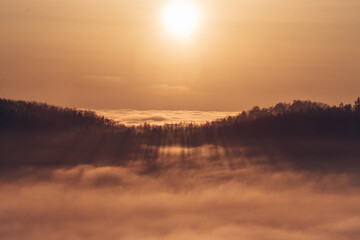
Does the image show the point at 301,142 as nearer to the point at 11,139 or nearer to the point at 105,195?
the point at 105,195

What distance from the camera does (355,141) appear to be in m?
79.2

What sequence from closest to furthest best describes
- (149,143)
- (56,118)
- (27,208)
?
(27,208), (149,143), (56,118)

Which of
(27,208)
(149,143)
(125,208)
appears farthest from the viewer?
(149,143)

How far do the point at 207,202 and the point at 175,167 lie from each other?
62.3 feet

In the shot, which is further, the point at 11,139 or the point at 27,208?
the point at 11,139

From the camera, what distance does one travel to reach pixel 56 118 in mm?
91562

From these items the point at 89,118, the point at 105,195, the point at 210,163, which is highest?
the point at 89,118

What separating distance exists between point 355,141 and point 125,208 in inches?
1595

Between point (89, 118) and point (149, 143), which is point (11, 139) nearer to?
point (89, 118)

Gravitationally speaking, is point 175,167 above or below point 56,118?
below

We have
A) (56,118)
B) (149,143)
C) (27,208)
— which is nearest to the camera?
(27,208)

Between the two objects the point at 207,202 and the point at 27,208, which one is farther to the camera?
the point at 207,202

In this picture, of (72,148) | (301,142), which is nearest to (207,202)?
(301,142)

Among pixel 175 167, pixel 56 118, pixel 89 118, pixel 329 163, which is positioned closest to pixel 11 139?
pixel 56 118
